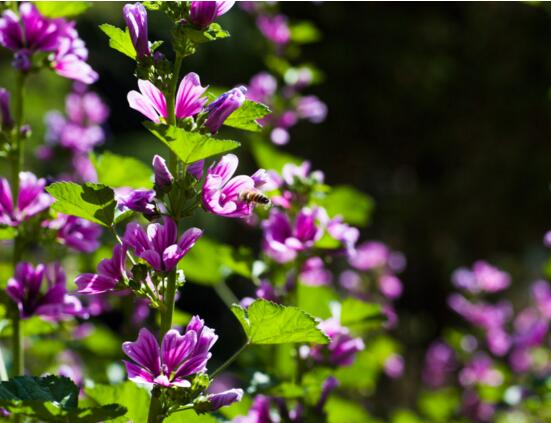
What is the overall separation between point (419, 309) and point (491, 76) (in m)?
2.17

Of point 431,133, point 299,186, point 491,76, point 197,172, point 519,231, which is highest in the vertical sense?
point 197,172

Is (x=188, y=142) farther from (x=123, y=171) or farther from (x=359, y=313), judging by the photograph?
(x=359, y=313)

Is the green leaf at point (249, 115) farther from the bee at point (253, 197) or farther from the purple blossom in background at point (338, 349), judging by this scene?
the purple blossom in background at point (338, 349)

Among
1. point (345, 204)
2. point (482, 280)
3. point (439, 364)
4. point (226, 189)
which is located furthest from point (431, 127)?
point (226, 189)

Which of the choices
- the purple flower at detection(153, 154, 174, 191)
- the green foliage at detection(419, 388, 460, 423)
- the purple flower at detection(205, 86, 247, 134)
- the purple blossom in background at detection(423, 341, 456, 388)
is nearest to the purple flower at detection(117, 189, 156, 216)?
the purple flower at detection(153, 154, 174, 191)

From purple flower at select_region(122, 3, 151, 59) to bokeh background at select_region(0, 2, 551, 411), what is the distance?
5338mm

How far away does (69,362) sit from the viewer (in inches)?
102

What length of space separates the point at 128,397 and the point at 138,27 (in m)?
0.54

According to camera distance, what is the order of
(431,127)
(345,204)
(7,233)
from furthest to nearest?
(431,127) → (345,204) → (7,233)

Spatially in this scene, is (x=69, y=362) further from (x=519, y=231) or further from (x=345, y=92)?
(x=519, y=231)

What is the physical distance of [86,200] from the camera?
1.03 meters

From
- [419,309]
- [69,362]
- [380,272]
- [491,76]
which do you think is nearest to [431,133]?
[491,76]

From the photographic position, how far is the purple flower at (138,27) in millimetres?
1040

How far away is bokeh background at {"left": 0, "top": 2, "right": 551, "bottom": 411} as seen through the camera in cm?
655
